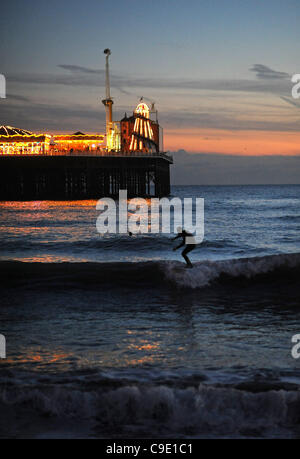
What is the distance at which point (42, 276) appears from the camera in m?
13.8

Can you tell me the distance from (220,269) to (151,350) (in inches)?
266

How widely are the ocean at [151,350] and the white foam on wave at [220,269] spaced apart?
0.12 ft

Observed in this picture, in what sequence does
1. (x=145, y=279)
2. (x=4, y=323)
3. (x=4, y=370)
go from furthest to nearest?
(x=145, y=279), (x=4, y=323), (x=4, y=370)

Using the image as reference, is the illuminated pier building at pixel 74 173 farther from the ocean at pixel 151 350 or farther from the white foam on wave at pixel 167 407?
the white foam on wave at pixel 167 407

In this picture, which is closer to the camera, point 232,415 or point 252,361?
point 232,415

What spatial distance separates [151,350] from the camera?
7.37 m

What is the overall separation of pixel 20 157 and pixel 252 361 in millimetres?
62764

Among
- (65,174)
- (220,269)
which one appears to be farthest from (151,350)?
(65,174)

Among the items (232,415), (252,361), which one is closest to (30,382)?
(232,415)

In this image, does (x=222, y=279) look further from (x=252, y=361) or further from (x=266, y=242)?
(x=266, y=242)

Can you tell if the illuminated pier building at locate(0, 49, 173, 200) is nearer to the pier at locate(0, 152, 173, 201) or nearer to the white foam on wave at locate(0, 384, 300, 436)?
→ the pier at locate(0, 152, 173, 201)

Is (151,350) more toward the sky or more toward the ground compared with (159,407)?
more toward the sky

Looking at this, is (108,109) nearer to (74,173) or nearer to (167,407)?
(74,173)

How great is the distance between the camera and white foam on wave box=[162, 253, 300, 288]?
13086mm
